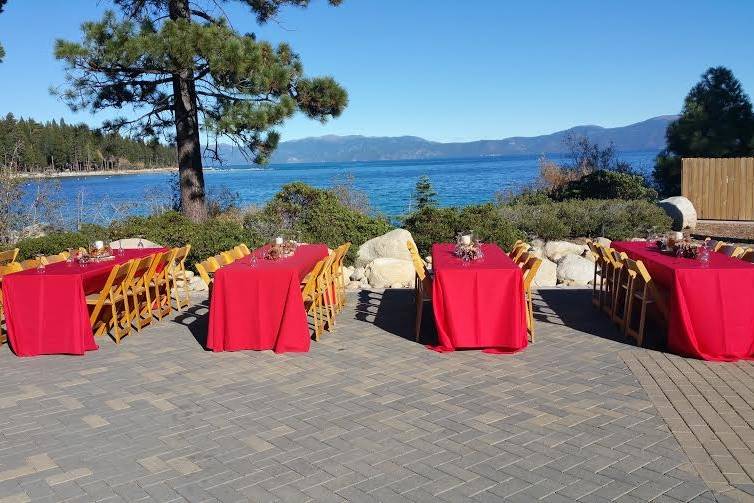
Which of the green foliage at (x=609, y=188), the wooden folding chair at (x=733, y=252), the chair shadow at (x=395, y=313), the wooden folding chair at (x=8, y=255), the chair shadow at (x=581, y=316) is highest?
the green foliage at (x=609, y=188)

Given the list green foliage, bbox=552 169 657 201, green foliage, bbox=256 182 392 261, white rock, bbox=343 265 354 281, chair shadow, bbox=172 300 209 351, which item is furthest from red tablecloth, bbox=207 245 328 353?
green foliage, bbox=552 169 657 201

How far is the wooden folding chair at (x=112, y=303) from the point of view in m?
6.96

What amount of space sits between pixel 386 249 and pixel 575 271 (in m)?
3.23

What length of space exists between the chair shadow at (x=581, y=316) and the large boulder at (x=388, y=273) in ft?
6.86

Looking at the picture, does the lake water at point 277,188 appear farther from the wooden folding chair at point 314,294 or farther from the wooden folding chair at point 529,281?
the wooden folding chair at point 529,281

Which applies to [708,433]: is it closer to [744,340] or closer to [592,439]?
[592,439]

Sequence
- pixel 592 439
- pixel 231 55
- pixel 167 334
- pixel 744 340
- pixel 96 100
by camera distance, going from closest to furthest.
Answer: pixel 592 439, pixel 744 340, pixel 167 334, pixel 231 55, pixel 96 100

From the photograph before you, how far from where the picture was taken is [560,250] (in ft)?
40.5

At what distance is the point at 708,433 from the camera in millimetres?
4445

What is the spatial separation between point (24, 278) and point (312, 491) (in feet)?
15.0

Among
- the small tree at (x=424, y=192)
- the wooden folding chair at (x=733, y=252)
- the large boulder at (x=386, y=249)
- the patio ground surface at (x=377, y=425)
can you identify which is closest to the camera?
the patio ground surface at (x=377, y=425)

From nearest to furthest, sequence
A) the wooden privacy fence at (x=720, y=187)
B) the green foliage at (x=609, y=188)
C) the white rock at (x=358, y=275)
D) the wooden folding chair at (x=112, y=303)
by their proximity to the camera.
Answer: the wooden folding chair at (x=112, y=303) → the white rock at (x=358, y=275) → the wooden privacy fence at (x=720, y=187) → the green foliage at (x=609, y=188)

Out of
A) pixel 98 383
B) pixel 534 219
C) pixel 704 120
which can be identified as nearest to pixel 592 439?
pixel 98 383

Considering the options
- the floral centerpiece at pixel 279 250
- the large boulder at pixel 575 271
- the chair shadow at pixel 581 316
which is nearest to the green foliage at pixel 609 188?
the large boulder at pixel 575 271
